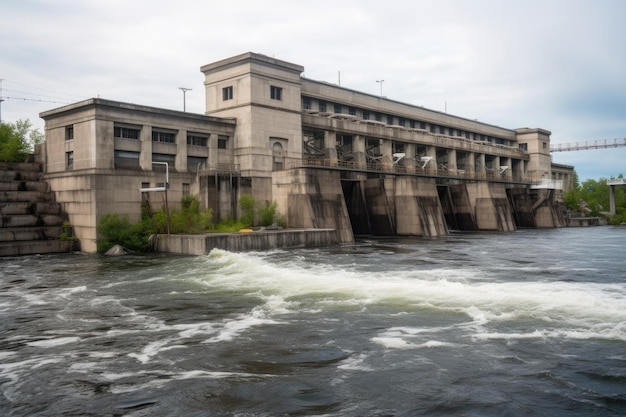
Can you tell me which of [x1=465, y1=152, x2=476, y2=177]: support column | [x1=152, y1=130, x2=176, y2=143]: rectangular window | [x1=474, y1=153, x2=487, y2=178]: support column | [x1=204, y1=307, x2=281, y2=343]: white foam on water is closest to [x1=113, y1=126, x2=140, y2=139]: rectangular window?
[x1=152, y1=130, x2=176, y2=143]: rectangular window

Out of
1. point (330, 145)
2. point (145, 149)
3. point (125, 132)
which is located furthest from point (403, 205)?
point (125, 132)

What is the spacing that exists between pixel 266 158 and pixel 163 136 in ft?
29.7

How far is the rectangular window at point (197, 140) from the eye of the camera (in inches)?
1796

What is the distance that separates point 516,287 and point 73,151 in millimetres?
33155

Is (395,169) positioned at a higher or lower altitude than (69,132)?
lower

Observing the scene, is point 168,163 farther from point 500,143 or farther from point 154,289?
point 500,143

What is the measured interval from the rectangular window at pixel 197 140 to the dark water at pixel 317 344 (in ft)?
74.0

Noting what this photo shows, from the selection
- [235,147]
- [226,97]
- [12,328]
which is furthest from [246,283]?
[226,97]

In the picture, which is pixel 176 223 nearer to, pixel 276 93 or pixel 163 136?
pixel 163 136

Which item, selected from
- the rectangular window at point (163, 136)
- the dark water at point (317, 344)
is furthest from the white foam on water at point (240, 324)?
the rectangular window at point (163, 136)

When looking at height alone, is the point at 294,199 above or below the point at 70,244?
above

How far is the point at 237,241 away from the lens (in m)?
35.0

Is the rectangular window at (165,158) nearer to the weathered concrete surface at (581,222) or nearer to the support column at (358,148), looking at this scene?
the support column at (358,148)

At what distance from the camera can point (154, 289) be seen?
2109 cm
